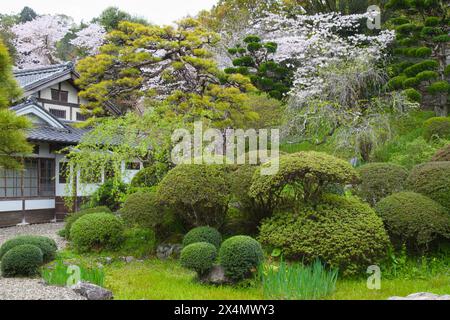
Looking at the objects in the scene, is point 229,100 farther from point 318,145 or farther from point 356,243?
point 356,243

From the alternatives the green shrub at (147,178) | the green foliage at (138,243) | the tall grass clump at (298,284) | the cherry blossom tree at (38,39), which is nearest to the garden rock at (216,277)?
the tall grass clump at (298,284)

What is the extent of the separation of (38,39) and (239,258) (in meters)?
24.7

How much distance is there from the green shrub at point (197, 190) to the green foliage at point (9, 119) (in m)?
2.48

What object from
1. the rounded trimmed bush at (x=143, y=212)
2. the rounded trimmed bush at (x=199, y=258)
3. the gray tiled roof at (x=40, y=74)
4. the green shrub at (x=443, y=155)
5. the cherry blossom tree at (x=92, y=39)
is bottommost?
the rounded trimmed bush at (x=199, y=258)

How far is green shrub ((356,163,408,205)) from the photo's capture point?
8.16 metres

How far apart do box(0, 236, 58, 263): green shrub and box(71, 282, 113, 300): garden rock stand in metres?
2.02

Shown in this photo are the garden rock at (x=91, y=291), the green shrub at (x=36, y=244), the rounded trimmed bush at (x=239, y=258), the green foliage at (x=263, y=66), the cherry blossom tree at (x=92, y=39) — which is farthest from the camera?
the cherry blossom tree at (x=92, y=39)

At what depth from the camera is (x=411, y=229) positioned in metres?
6.89

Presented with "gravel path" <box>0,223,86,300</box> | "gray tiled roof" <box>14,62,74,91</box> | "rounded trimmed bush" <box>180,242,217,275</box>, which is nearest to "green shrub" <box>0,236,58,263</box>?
"gravel path" <box>0,223,86,300</box>

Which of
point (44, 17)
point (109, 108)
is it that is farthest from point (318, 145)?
point (44, 17)

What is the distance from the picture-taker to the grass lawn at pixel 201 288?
5.73 metres

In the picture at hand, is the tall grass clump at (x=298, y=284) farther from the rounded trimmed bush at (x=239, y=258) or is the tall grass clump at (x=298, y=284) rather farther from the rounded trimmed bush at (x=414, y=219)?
the rounded trimmed bush at (x=414, y=219)

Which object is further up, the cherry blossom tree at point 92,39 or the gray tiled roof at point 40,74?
the cherry blossom tree at point 92,39

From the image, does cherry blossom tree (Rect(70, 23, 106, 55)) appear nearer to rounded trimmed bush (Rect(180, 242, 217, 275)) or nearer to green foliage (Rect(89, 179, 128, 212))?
green foliage (Rect(89, 179, 128, 212))
